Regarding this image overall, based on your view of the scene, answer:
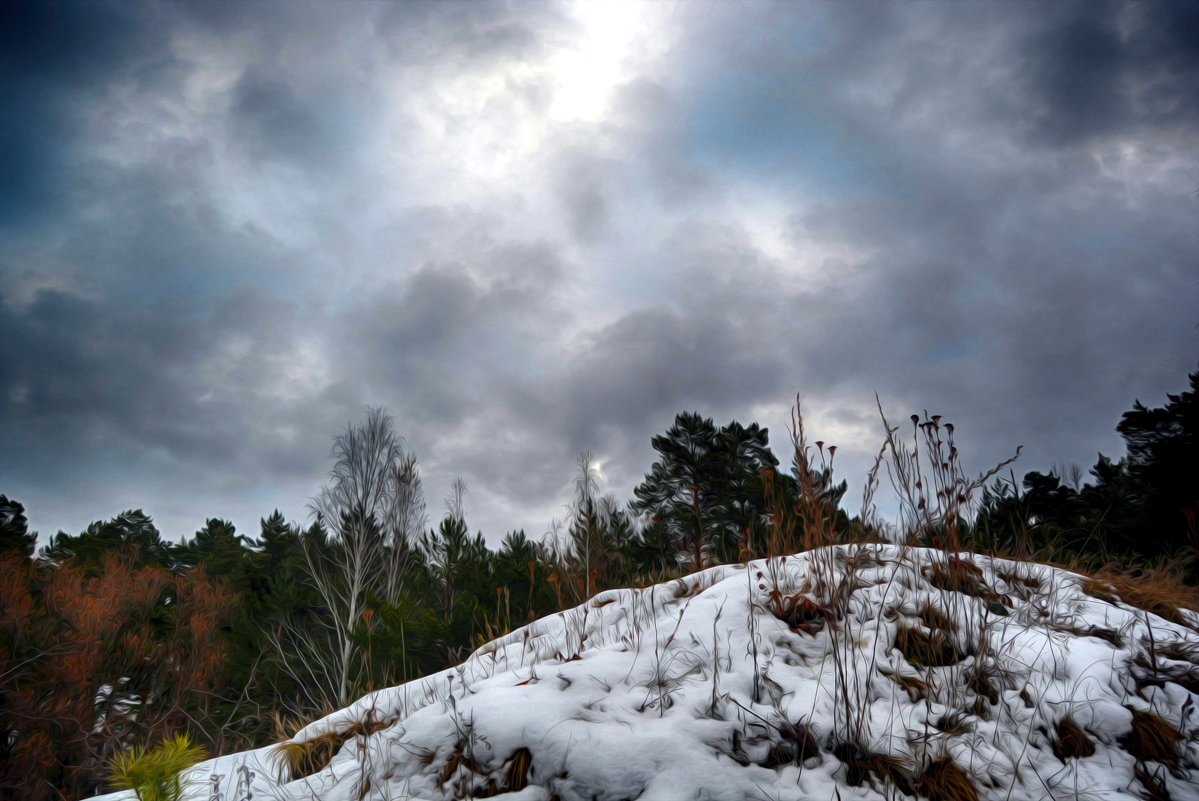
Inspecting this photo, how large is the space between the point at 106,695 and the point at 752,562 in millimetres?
15471

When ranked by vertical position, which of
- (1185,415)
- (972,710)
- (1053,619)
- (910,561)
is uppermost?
(1185,415)

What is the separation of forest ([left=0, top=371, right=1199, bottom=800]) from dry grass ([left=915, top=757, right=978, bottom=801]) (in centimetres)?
620

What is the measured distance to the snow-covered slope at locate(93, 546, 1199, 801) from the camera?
92.4 inches

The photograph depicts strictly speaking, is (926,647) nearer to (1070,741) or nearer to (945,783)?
(1070,741)

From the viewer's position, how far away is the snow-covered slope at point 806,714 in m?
2.35

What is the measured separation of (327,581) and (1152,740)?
18457 millimetres

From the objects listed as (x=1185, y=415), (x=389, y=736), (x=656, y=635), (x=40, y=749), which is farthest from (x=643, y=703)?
(x=1185, y=415)

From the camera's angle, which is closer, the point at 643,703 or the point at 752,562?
the point at 643,703

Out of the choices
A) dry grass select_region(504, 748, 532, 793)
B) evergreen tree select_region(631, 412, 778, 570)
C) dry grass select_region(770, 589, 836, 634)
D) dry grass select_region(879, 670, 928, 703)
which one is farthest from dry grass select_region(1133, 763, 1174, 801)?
evergreen tree select_region(631, 412, 778, 570)

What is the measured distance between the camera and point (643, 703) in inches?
107

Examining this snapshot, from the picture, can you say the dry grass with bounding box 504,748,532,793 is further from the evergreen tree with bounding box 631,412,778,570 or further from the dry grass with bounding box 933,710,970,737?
the evergreen tree with bounding box 631,412,778,570

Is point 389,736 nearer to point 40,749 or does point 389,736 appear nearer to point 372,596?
Result: point 40,749

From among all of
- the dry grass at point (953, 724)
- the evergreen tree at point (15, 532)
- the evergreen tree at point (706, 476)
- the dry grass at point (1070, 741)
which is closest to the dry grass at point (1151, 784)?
the dry grass at point (1070, 741)

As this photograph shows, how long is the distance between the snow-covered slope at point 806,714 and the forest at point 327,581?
5.19 meters
